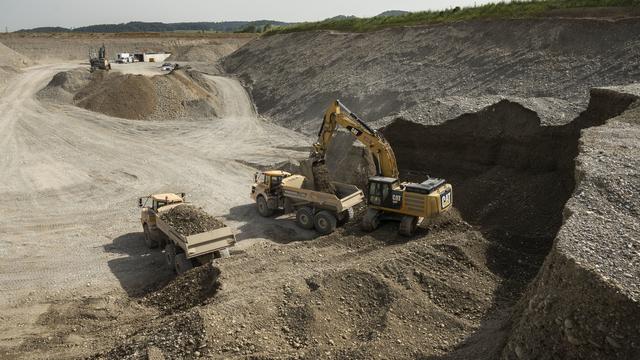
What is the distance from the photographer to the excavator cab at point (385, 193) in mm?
15573

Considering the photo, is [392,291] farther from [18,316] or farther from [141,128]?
[141,128]

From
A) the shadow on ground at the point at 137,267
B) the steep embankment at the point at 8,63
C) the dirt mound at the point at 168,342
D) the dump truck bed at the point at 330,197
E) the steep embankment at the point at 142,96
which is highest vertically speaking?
the steep embankment at the point at 8,63

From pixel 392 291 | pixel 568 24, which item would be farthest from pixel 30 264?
pixel 568 24

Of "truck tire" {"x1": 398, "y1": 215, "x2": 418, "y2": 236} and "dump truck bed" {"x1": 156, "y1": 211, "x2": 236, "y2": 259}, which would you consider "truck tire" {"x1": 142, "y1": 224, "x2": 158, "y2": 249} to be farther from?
"truck tire" {"x1": 398, "y1": 215, "x2": 418, "y2": 236}

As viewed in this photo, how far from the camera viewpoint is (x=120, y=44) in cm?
7212

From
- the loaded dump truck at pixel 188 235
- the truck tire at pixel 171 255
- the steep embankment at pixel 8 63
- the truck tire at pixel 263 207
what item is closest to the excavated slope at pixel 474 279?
the loaded dump truck at pixel 188 235

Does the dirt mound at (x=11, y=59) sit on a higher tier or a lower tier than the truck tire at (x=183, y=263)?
higher

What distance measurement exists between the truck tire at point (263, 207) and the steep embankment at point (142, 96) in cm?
1764

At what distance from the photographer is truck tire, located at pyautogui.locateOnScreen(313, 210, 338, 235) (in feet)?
55.0

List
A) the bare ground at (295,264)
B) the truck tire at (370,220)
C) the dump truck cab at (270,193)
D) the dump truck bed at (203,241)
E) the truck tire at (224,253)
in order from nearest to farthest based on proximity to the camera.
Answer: the bare ground at (295,264) → the dump truck bed at (203,241) → the truck tire at (224,253) → the truck tire at (370,220) → the dump truck cab at (270,193)

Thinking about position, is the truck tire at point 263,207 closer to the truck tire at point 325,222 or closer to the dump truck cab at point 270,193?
the dump truck cab at point 270,193

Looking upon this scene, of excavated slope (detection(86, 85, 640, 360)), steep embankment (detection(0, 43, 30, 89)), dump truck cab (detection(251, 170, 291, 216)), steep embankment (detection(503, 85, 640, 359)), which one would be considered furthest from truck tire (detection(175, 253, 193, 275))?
steep embankment (detection(0, 43, 30, 89))

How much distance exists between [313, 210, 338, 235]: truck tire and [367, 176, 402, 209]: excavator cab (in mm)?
1399

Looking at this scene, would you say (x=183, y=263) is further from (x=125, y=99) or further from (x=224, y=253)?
(x=125, y=99)
